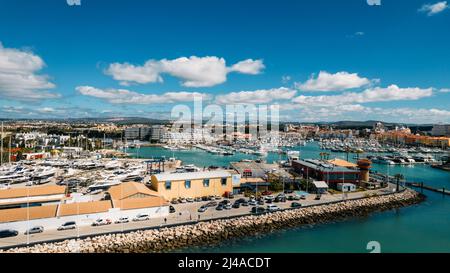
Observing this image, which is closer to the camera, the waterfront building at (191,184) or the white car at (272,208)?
the white car at (272,208)

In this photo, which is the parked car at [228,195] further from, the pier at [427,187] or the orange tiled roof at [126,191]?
the pier at [427,187]

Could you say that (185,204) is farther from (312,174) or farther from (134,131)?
(134,131)

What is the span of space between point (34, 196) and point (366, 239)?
7.02 m

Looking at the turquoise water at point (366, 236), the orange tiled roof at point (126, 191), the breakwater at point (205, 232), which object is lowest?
the turquoise water at point (366, 236)

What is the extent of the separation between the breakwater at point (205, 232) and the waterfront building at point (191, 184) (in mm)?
1590

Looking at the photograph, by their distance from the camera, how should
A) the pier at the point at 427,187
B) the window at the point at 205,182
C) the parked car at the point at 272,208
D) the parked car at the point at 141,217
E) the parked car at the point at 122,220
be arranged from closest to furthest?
1. the parked car at the point at 122,220
2. the parked car at the point at 141,217
3. the parked car at the point at 272,208
4. the window at the point at 205,182
5. the pier at the point at 427,187

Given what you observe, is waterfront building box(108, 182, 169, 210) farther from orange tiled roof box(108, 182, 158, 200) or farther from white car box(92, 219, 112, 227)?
white car box(92, 219, 112, 227)

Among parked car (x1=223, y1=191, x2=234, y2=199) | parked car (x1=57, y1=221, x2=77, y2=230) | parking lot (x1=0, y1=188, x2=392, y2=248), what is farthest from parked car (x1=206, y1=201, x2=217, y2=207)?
parked car (x1=57, y1=221, x2=77, y2=230)

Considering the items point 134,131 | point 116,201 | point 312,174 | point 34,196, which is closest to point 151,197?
point 116,201

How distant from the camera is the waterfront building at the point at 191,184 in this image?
273 inches

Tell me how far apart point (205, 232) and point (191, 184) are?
6.51 ft

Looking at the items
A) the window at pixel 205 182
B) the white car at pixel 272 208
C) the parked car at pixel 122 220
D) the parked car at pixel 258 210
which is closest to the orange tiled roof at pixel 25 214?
the parked car at pixel 122 220

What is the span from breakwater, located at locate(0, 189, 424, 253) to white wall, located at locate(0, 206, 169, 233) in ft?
1.98

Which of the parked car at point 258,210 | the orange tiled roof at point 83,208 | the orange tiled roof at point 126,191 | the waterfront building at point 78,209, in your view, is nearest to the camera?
the waterfront building at point 78,209
